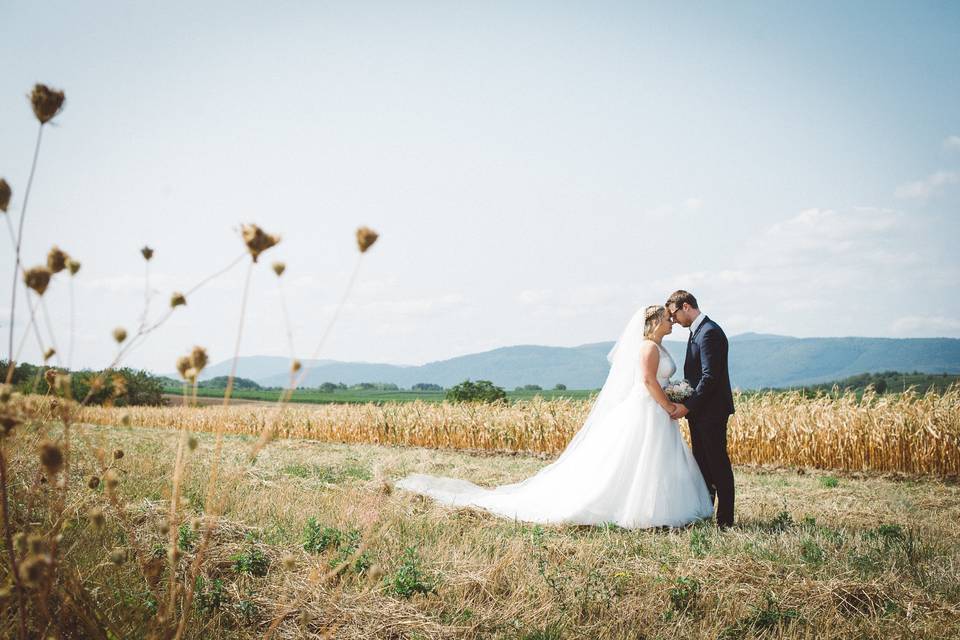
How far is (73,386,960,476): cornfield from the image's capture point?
13.7 m

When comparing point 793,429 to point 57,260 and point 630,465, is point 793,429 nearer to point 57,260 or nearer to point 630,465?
point 630,465

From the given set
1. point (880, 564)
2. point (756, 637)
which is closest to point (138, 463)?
point (756, 637)

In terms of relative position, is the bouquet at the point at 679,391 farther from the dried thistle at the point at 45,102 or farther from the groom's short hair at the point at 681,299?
the dried thistle at the point at 45,102

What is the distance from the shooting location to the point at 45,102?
2125 millimetres

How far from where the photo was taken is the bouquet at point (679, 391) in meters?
7.25

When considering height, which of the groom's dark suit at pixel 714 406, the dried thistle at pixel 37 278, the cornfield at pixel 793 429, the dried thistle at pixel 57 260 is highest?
the dried thistle at pixel 57 260

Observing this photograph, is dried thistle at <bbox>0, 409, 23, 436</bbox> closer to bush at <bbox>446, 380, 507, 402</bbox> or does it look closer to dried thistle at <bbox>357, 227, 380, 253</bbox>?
dried thistle at <bbox>357, 227, 380, 253</bbox>

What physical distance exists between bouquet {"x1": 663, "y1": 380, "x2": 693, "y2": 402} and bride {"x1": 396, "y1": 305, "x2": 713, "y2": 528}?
12 cm

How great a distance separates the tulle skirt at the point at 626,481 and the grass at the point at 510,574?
29cm

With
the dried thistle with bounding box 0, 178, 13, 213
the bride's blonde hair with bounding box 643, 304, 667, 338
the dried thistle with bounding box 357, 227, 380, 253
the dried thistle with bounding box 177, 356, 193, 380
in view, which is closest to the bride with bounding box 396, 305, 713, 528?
the bride's blonde hair with bounding box 643, 304, 667, 338

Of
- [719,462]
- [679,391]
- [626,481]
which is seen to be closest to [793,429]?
[719,462]

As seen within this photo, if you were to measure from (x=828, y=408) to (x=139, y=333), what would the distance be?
1603 cm

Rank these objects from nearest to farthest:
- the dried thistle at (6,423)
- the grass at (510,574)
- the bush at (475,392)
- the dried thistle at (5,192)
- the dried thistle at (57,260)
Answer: the dried thistle at (6,423) → the dried thistle at (5,192) → the dried thistle at (57,260) → the grass at (510,574) → the bush at (475,392)

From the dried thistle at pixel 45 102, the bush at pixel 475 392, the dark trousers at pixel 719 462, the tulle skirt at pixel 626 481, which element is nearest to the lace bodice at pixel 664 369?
the tulle skirt at pixel 626 481
